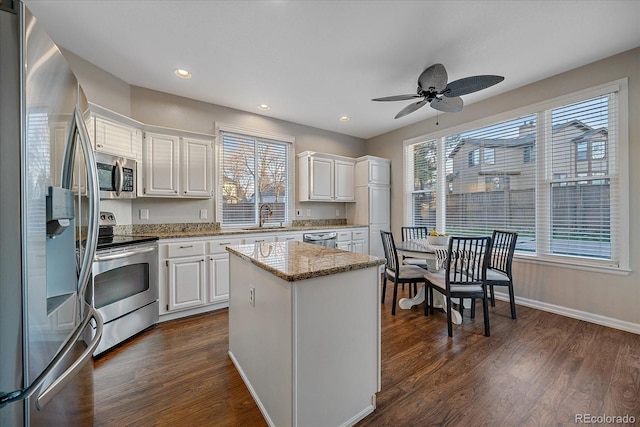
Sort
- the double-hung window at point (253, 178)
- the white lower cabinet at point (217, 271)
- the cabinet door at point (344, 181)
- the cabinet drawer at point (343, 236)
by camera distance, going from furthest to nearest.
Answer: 1. the cabinet door at point (344, 181)
2. the cabinet drawer at point (343, 236)
3. the double-hung window at point (253, 178)
4. the white lower cabinet at point (217, 271)

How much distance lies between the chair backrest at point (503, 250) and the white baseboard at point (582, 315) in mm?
707

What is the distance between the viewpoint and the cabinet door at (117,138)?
8.34ft

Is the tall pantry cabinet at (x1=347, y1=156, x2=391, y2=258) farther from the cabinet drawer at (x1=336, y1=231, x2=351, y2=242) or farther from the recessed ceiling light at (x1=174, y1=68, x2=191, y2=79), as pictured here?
the recessed ceiling light at (x1=174, y1=68, x2=191, y2=79)

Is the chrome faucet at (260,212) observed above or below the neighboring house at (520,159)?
below

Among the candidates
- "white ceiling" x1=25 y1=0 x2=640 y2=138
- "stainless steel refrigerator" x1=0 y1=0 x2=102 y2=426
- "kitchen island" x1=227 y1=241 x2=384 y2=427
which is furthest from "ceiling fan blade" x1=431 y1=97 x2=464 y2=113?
"stainless steel refrigerator" x1=0 y1=0 x2=102 y2=426

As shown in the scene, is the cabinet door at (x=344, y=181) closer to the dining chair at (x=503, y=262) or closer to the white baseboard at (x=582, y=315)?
the dining chair at (x=503, y=262)

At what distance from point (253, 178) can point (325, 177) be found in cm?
127

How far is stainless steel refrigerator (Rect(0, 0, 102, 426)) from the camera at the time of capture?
2.19 ft

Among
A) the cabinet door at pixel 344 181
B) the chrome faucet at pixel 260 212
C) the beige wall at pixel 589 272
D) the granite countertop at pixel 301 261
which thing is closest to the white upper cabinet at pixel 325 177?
the cabinet door at pixel 344 181

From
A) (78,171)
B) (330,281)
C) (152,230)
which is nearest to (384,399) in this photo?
(330,281)

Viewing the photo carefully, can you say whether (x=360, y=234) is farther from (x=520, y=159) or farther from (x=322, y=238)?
(x=520, y=159)

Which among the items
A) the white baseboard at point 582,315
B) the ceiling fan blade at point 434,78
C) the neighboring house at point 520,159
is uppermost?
the ceiling fan blade at point 434,78

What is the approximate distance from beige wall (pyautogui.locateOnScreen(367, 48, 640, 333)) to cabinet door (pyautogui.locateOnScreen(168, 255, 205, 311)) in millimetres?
4017

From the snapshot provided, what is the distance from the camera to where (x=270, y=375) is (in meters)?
1.48
